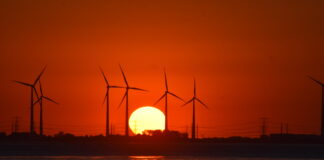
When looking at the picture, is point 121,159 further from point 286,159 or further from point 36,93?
point 36,93

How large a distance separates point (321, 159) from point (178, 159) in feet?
64.7

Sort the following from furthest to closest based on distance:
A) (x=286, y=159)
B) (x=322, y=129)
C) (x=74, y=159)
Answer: (x=322, y=129) < (x=286, y=159) < (x=74, y=159)

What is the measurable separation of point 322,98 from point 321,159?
8442 centimetres

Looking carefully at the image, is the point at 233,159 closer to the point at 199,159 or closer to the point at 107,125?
the point at 199,159

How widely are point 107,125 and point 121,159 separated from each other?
9391 centimetres

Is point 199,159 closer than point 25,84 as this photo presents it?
Yes

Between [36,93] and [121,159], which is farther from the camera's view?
[36,93]

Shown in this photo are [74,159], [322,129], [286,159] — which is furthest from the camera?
[322,129]

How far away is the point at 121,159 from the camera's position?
105500mm

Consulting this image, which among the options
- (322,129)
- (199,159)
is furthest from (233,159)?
(322,129)

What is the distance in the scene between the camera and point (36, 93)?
648ft

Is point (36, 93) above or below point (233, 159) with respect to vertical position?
above

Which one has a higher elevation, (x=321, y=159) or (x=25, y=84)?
(x=25, y=84)

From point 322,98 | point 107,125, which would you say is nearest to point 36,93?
point 107,125
